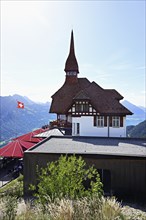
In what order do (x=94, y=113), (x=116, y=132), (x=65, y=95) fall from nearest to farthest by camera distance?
(x=116, y=132)
(x=94, y=113)
(x=65, y=95)

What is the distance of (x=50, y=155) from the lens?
35.4 ft

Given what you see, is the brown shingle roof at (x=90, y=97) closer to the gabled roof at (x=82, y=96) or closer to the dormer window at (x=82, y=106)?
the gabled roof at (x=82, y=96)

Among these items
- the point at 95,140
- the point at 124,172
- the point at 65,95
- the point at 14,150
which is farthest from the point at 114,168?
the point at 65,95

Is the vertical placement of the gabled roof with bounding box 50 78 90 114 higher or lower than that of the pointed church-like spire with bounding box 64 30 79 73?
lower

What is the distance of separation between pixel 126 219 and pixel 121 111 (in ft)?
66.9

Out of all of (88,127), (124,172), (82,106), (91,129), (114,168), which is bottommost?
(124,172)

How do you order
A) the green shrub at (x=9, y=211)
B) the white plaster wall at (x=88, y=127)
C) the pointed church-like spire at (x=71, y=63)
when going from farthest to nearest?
the pointed church-like spire at (x=71, y=63), the white plaster wall at (x=88, y=127), the green shrub at (x=9, y=211)

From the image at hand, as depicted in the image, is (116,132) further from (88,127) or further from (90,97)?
(90,97)

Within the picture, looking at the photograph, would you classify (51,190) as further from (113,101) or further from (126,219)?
(113,101)

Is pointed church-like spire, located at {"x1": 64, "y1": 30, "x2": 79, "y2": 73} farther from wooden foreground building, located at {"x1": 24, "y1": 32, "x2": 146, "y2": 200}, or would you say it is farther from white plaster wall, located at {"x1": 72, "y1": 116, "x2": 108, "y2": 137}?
white plaster wall, located at {"x1": 72, "y1": 116, "x2": 108, "y2": 137}

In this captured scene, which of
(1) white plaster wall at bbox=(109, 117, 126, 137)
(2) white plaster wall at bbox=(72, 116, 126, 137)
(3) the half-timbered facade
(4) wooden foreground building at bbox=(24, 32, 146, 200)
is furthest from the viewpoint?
(3) the half-timbered facade

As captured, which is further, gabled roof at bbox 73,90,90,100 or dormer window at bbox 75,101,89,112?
dormer window at bbox 75,101,89,112

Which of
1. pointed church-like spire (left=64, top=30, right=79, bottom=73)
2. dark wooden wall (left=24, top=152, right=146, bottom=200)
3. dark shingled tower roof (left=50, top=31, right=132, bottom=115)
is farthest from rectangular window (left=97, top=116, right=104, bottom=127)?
dark wooden wall (left=24, top=152, right=146, bottom=200)

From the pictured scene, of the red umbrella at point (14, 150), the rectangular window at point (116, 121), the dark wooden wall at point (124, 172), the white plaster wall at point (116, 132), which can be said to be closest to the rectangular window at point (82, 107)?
the rectangular window at point (116, 121)
